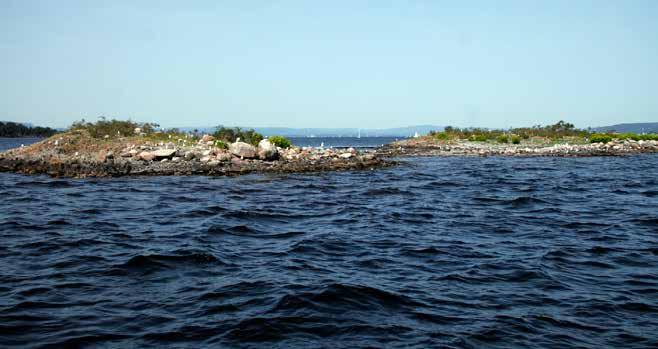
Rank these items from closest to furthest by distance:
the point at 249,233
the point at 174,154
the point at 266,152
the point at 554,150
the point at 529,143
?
the point at 249,233 → the point at 174,154 → the point at 266,152 → the point at 554,150 → the point at 529,143

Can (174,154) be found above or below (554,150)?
below

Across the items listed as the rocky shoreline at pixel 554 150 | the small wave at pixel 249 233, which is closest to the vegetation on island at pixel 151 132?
the rocky shoreline at pixel 554 150

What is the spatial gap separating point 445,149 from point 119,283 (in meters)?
46.9

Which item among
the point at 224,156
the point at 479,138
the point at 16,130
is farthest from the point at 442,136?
the point at 16,130

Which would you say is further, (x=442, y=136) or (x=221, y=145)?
(x=442, y=136)

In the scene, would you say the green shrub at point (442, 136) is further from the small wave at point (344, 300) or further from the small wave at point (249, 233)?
the small wave at point (344, 300)

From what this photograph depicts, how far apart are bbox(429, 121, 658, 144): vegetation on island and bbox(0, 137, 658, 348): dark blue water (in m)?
43.3

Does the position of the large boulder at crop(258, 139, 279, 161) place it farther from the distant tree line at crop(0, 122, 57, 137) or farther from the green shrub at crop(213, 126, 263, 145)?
the distant tree line at crop(0, 122, 57, 137)

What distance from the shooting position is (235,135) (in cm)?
4169

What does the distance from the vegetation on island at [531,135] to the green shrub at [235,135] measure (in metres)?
31.6

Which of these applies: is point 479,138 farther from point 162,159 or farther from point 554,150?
point 162,159

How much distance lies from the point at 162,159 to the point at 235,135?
10207 mm

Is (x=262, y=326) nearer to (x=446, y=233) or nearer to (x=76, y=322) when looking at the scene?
(x=76, y=322)

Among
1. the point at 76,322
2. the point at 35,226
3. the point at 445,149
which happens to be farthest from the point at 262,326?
the point at 445,149
